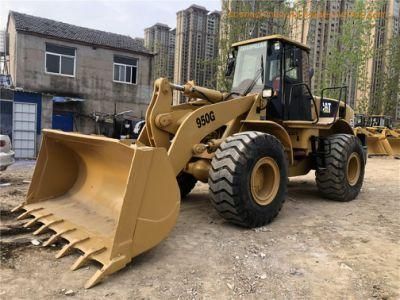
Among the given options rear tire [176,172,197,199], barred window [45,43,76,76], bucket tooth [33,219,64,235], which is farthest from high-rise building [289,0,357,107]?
bucket tooth [33,219,64,235]

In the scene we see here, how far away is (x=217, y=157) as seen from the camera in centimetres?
476

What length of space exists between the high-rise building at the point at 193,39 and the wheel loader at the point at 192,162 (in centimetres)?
2053

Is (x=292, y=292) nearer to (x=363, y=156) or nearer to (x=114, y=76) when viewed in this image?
(x=363, y=156)

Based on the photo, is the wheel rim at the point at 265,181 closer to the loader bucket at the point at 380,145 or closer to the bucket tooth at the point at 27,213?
the bucket tooth at the point at 27,213

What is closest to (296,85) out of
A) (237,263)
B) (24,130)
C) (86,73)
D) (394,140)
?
(237,263)

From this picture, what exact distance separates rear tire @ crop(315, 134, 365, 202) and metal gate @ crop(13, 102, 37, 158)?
38.0 ft

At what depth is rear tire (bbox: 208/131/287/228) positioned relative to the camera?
4625 mm

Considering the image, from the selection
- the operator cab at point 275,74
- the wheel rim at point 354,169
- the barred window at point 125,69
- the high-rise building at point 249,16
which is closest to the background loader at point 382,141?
the high-rise building at point 249,16

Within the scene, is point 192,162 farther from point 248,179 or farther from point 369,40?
point 369,40

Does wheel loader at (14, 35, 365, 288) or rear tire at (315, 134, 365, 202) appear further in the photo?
rear tire at (315, 134, 365, 202)

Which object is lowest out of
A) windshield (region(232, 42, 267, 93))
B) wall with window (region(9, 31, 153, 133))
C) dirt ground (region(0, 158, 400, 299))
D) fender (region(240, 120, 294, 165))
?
dirt ground (region(0, 158, 400, 299))

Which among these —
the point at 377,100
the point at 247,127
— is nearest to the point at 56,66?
the point at 247,127

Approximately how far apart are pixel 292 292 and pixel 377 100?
28398 millimetres

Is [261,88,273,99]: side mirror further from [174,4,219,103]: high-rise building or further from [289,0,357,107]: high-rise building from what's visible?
[174,4,219,103]: high-rise building
